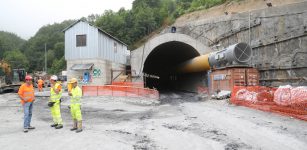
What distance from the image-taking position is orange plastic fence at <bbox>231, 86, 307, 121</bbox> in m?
11.5

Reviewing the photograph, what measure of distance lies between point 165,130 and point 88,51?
20.8 meters

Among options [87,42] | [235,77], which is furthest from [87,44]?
[235,77]

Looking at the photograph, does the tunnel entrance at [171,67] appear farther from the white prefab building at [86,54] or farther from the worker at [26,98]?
the worker at [26,98]

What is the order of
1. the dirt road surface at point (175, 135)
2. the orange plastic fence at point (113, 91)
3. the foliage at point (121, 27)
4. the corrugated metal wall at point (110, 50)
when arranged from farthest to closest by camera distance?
the foliage at point (121, 27), the corrugated metal wall at point (110, 50), the orange plastic fence at point (113, 91), the dirt road surface at point (175, 135)

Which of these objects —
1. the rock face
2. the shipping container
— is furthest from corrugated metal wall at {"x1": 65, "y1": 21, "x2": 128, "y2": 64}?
the rock face

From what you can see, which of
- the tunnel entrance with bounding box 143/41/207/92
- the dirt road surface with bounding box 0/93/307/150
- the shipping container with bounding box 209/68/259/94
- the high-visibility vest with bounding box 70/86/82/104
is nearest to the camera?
the dirt road surface with bounding box 0/93/307/150

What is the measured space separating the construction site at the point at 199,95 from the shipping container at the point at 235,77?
76 millimetres

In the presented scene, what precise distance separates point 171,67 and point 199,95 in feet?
51.1

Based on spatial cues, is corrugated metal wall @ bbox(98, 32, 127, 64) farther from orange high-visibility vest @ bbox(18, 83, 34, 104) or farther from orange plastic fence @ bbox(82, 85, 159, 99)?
orange high-visibility vest @ bbox(18, 83, 34, 104)

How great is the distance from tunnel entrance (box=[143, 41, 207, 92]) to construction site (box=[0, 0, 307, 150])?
176mm

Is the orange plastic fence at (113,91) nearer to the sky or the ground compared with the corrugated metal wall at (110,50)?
nearer to the ground

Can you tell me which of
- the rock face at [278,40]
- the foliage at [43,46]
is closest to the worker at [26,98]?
the rock face at [278,40]

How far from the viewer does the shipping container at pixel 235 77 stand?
2069cm

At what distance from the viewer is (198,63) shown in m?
28.2
